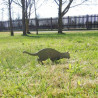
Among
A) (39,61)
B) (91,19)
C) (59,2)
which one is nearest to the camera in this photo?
(39,61)

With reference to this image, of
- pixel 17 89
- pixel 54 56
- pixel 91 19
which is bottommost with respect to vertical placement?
pixel 17 89

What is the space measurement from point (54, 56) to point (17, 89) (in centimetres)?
150

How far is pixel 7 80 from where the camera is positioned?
271 cm

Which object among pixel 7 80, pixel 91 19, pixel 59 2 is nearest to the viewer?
pixel 7 80

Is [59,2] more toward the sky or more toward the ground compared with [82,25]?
more toward the sky

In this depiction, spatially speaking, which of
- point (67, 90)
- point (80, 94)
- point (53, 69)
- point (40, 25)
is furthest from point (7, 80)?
point (40, 25)

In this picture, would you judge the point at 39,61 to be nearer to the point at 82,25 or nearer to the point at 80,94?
the point at 80,94

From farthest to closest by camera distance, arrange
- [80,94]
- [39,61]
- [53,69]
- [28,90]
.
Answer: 1. [39,61]
2. [53,69]
3. [28,90]
4. [80,94]

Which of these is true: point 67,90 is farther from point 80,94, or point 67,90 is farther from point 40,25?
point 40,25

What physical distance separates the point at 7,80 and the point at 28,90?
0.61 metres

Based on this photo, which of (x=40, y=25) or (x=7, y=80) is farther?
(x=40, y=25)

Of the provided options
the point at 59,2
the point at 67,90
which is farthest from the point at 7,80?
the point at 59,2

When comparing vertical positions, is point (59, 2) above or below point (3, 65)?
above

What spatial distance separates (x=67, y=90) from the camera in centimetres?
218
